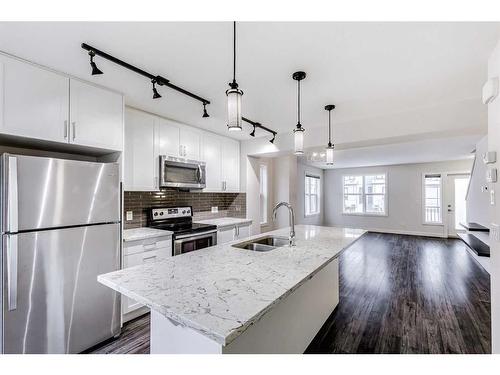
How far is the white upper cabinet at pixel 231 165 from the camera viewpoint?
414 centimetres

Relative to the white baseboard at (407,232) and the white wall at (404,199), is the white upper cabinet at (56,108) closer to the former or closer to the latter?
the white wall at (404,199)

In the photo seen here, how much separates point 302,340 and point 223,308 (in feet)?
4.32

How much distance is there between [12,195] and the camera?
1.68 m

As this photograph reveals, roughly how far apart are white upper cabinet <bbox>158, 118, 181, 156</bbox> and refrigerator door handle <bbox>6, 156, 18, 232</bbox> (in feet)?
5.00

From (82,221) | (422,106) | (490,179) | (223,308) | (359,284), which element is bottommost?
(359,284)

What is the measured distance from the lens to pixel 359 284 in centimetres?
364

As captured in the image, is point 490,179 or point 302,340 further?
point 302,340

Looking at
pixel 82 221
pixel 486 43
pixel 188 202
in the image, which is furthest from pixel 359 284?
pixel 82 221

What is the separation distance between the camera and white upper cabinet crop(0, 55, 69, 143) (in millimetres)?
1743

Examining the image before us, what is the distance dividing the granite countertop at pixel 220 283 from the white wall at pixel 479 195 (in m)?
4.71

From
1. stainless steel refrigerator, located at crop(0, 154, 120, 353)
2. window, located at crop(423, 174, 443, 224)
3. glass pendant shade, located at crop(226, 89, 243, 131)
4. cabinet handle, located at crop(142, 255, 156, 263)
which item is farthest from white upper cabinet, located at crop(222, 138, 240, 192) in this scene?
window, located at crop(423, 174, 443, 224)

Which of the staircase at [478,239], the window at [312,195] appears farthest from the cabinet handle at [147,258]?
the window at [312,195]
